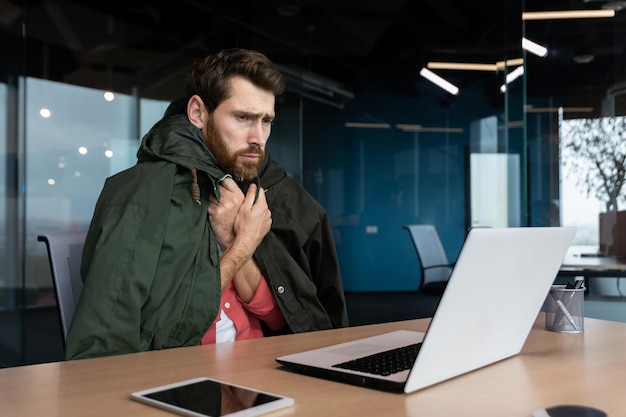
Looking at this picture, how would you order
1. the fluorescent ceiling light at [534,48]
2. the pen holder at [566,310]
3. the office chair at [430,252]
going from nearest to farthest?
the pen holder at [566,310], the fluorescent ceiling light at [534,48], the office chair at [430,252]

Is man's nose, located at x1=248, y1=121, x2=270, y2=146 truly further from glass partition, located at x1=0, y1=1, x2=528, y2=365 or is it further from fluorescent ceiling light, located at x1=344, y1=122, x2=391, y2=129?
fluorescent ceiling light, located at x1=344, y1=122, x2=391, y2=129

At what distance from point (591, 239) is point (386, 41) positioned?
8.69ft

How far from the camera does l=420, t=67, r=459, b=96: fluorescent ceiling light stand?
5.38 meters

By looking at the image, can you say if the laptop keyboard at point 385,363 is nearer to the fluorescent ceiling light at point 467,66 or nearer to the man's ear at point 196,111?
the man's ear at point 196,111

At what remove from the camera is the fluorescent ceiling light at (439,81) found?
5375 mm

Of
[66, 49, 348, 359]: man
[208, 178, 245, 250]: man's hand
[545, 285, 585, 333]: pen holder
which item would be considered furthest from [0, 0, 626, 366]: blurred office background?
[208, 178, 245, 250]: man's hand

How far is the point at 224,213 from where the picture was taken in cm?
196

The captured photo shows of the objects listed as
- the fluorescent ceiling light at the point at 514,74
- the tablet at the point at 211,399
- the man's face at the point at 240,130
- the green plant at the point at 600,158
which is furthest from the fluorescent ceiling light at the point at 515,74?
the tablet at the point at 211,399

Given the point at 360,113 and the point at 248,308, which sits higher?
the point at 360,113

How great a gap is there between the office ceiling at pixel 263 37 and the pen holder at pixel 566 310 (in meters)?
3.53

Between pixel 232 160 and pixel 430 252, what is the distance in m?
3.47

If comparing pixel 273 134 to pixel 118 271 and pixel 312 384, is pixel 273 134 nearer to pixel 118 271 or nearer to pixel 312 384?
pixel 118 271

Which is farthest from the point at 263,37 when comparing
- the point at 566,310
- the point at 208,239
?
the point at 566,310

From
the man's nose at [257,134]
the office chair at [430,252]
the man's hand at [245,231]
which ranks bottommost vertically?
the office chair at [430,252]
